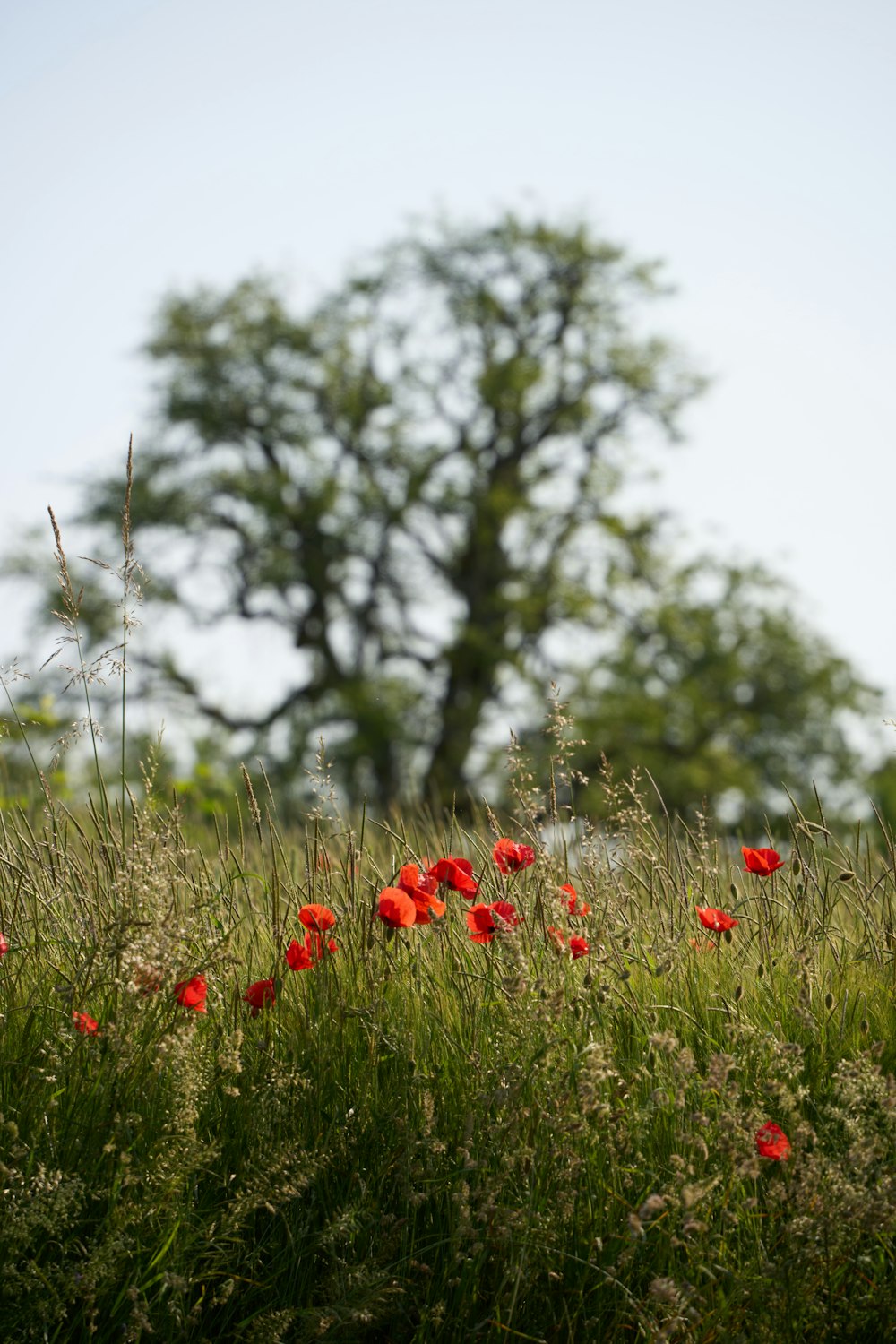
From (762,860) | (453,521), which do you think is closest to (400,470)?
(453,521)

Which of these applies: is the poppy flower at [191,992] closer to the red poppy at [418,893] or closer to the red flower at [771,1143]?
the red poppy at [418,893]

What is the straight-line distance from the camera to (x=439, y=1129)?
236cm

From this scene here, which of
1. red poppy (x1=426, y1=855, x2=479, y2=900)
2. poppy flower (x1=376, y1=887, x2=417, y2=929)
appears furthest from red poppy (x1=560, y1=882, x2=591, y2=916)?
poppy flower (x1=376, y1=887, x2=417, y2=929)

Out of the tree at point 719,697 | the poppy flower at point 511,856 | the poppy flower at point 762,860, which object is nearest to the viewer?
the poppy flower at point 511,856

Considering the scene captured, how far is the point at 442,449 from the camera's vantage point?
51.8 ft

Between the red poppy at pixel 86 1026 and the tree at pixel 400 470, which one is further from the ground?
the tree at pixel 400 470

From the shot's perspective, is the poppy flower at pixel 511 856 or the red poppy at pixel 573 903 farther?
the poppy flower at pixel 511 856

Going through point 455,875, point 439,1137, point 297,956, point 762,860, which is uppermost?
point 762,860

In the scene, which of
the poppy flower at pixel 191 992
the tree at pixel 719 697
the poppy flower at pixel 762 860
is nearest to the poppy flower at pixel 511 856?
the poppy flower at pixel 762 860

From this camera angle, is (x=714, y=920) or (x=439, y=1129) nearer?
(x=439, y=1129)

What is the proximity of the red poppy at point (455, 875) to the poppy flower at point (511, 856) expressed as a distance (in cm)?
7

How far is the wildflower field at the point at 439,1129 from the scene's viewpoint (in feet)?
6.57

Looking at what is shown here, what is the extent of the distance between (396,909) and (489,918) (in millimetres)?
197

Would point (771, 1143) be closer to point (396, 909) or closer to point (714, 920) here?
point (714, 920)
